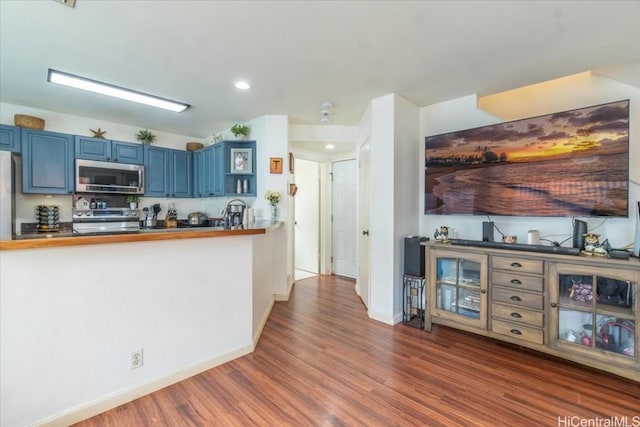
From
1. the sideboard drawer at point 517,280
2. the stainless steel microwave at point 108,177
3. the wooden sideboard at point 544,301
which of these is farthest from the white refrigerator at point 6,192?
the sideboard drawer at point 517,280

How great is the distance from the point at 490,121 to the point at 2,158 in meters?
5.35

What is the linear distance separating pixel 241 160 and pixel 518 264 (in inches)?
139

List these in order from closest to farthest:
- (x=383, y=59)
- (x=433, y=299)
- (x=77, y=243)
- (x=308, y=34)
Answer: (x=77, y=243) → (x=308, y=34) → (x=383, y=59) → (x=433, y=299)

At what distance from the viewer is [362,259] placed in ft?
12.9

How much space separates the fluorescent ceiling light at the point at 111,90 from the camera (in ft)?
8.75

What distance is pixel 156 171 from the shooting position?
4.45 m

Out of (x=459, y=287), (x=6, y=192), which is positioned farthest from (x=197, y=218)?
(x=459, y=287)

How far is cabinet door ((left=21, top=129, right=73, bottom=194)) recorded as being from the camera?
336 cm

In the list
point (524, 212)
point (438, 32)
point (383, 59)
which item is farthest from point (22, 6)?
point (524, 212)

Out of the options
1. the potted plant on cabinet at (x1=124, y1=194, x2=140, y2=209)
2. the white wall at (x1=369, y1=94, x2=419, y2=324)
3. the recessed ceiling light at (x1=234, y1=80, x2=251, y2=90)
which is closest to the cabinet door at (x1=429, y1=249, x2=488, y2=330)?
the white wall at (x1=369, y1=94, x2=419, y2=324)

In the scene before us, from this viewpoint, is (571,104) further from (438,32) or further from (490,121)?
(438,32)

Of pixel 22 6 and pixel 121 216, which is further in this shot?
pixel 121 216

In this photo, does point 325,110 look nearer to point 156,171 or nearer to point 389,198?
point 389,198

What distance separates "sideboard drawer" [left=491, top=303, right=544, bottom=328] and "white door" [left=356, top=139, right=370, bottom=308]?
143 cm
